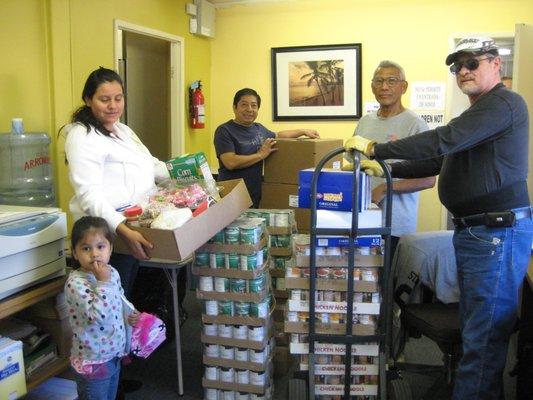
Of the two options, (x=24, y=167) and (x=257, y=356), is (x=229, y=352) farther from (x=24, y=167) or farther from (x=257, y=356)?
(x=24, y=167)

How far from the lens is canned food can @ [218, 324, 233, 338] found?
7.82 ft

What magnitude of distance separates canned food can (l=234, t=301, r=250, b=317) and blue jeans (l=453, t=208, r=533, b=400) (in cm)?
94

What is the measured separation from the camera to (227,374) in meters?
2.41

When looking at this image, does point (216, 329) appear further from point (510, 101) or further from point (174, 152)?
point (174, 152)

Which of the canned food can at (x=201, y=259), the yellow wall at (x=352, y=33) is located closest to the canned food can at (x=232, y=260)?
the canned food can at (x=201, y=259)

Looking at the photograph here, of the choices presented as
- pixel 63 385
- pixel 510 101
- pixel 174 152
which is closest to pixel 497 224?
pixel 510 101

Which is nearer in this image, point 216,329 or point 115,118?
point 115,118

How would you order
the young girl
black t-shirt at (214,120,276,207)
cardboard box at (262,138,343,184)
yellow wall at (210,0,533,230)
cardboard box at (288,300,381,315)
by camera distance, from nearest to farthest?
the young girl, cardboard box at (288,300,381,315), cardboard box at (262,138,343,184), black t-shirt at (214,120,276,207), yellow wall at (210,0,533,230)

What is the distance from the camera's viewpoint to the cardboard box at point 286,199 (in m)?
3.19

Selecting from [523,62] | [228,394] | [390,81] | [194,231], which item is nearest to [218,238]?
[194,231]

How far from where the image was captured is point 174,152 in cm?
452

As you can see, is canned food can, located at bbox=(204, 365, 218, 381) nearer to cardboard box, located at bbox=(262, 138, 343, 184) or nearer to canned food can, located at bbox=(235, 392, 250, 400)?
canned food can, located at bbox=(235, 392, 250, 400)

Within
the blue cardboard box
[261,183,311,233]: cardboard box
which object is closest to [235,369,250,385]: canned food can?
the blue cardboard box

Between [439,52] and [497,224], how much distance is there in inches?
116
